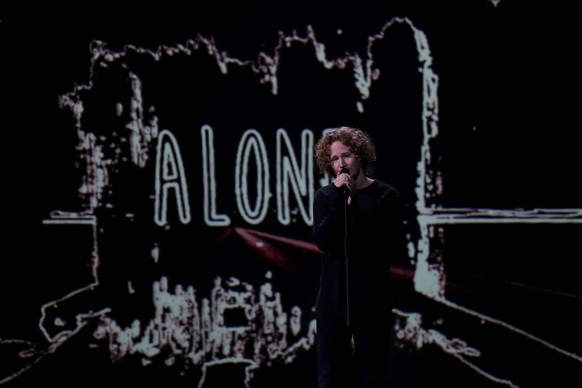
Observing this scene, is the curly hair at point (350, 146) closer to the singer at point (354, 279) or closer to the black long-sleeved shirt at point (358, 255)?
the singer at point (354, 279)

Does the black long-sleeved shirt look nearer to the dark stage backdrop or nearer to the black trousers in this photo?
the black trousers

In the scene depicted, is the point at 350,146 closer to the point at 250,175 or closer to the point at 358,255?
the point at 358,255

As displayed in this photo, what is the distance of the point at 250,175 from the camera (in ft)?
10.9

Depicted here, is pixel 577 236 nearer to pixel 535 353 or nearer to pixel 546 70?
pixel 535 353

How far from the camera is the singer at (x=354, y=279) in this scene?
207 cm

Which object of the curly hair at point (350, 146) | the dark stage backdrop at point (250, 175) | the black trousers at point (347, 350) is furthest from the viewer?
the dark stage backdrop at point (250, 175)

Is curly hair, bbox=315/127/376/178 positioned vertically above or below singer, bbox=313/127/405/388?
above

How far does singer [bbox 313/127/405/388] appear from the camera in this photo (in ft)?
6.78

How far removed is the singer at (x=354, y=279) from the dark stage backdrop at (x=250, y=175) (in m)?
1.18

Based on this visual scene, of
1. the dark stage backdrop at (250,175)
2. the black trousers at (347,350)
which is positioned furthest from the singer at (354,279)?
the dark stage backdrop at (250,175)

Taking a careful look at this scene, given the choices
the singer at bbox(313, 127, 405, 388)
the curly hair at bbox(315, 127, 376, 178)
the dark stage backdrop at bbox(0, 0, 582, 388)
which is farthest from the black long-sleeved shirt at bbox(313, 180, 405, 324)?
the dark stage backdrop at bbox(0, 0, 582, 388)

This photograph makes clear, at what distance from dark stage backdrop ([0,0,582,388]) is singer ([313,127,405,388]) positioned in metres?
1.18

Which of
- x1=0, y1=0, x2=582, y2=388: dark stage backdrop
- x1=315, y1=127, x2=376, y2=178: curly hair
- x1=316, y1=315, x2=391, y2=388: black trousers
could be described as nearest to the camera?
x1=316, y1=315, x2=391, y2=388: black trousers

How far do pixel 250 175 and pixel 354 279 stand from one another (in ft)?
4.51
